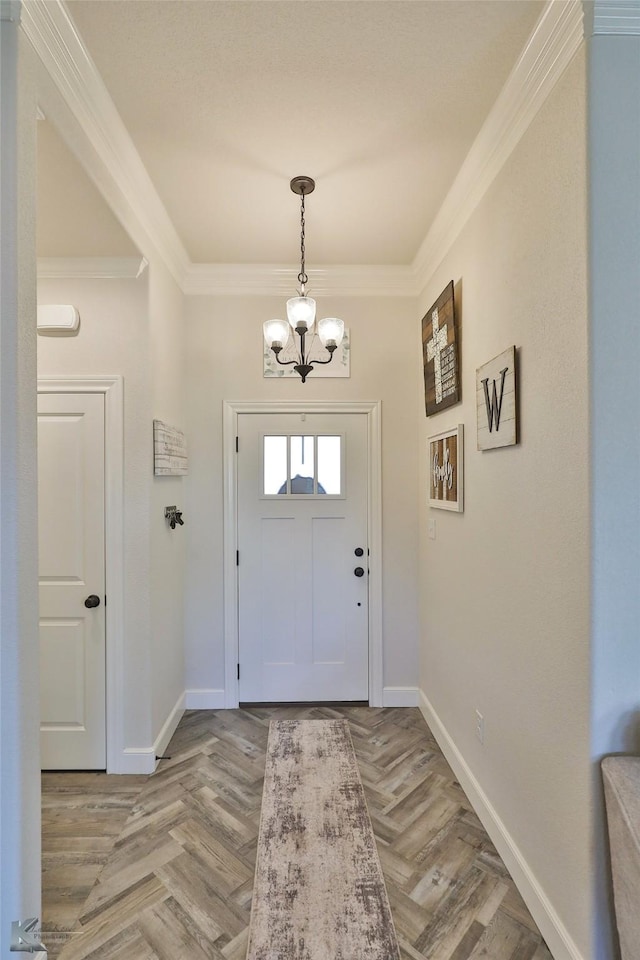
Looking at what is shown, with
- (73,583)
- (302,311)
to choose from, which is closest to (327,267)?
(302,311)

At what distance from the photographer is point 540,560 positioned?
1557mm

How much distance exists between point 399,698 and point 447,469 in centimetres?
164

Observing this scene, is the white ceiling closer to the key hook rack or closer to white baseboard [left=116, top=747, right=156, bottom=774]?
the key hook rack

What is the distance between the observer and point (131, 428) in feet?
8.01

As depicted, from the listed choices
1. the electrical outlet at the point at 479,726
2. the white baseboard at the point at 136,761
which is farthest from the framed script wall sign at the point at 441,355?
the white baseboard at the point at 136,761

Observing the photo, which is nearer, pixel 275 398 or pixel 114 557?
A: pixel 114 557

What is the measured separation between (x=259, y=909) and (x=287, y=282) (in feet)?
10.0

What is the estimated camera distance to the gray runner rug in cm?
109

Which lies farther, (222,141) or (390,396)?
(390,396)

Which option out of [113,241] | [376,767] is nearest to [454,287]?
[113,241]

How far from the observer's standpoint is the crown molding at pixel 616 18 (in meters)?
1.27

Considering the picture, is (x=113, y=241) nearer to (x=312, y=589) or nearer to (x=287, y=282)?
(x=287, y=282)

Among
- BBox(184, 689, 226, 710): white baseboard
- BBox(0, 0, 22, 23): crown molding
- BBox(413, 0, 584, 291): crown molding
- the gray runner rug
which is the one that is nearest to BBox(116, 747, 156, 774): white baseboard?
BBox(184, 689, 226, 710): white baseboard

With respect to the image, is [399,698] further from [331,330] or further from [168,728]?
[331,330]
